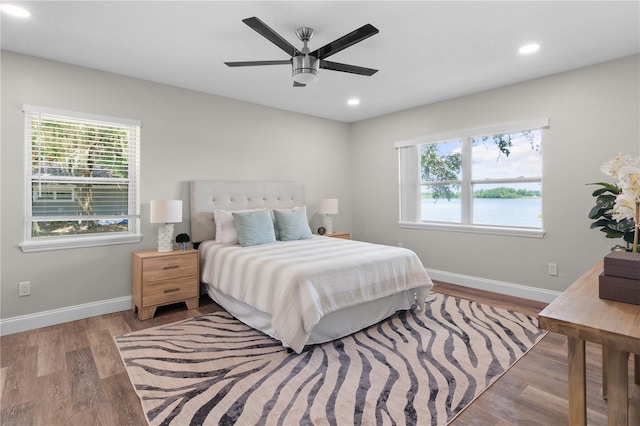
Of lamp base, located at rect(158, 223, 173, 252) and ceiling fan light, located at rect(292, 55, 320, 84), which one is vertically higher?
ceiling fan light, located at rect(292, 55, 320, 84)

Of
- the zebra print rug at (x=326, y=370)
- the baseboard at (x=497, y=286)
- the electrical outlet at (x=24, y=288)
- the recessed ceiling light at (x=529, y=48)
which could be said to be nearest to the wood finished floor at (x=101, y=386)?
the zebra print rug at (x=326, y=370)

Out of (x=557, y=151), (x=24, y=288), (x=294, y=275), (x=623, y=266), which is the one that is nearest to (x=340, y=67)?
(x=294, y=275)

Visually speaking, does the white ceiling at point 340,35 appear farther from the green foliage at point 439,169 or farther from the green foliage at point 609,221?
the green foliage at point 609,221

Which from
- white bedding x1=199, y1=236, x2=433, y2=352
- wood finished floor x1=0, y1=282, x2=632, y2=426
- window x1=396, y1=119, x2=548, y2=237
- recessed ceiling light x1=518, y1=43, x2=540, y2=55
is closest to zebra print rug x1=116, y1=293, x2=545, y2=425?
wood finished floor x1=0, y1=282, x2=632, y2=426

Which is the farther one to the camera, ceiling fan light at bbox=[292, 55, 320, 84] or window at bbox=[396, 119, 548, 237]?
window at bbox=[396, 119, 548, 237]

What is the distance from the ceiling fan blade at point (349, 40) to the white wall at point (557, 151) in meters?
Answer: 2.70

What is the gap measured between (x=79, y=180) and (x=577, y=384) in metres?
4.11

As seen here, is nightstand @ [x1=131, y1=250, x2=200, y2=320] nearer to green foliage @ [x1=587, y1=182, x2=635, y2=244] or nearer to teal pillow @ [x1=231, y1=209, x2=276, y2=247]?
teal pillow @ [x1=231, y1=209, x2=276, y2=247]

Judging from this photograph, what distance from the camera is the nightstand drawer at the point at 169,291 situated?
3.21 meters

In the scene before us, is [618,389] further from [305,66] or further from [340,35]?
[340,35]

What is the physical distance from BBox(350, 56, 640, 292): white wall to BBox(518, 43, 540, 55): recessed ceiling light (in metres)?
0.86

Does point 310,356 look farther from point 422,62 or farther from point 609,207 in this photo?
point 422,62

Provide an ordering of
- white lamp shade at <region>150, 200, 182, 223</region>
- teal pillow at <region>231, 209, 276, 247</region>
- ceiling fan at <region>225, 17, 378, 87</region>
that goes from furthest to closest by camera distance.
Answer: teal pillow at <region>231, 209, 276, 247</region> < white lamp shade at <region>150, 200, 182, 223</region> < ceiling fan at <region>225, 17, 378, 87</region>

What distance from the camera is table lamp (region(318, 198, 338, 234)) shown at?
5.04 meters
